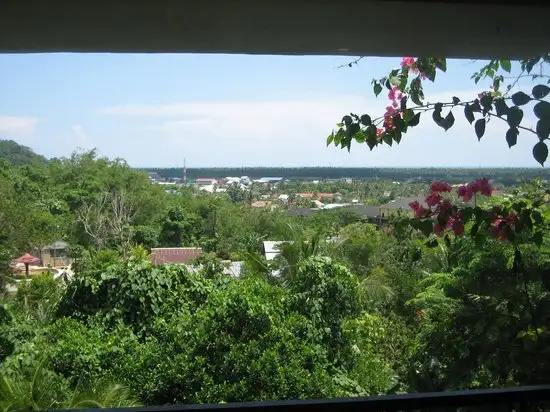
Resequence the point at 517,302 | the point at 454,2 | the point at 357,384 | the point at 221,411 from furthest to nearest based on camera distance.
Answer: the point at 357,384 < the point at 517,302 < the point at 454,2 < the point at 221,411

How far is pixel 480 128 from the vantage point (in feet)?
3.92

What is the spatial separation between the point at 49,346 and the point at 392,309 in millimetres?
2671

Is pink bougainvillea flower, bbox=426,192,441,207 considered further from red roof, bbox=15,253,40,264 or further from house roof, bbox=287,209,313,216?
red roof, bbox=15,253,40,264

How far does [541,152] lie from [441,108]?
0.29 meters

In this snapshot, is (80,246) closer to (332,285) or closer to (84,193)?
(84,193)

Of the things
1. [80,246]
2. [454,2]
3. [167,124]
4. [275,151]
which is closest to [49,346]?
[80,246]

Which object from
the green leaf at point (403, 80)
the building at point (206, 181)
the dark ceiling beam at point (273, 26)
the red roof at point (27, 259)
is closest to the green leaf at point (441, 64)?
the green leaf at point (403, 80)

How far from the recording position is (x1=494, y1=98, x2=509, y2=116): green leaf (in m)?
1.19

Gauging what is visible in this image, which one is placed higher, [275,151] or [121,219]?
[275,151]

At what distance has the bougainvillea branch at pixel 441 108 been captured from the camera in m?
1.11

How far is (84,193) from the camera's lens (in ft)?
11.1

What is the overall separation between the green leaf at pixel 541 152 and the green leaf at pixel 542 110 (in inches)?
2.7

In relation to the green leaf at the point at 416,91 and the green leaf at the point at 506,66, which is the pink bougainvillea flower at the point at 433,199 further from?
the green leaf at the point at 506,66

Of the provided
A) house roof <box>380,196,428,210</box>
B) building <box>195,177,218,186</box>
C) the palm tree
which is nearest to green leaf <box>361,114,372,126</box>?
house roof <box>380,196,428,210</box>
